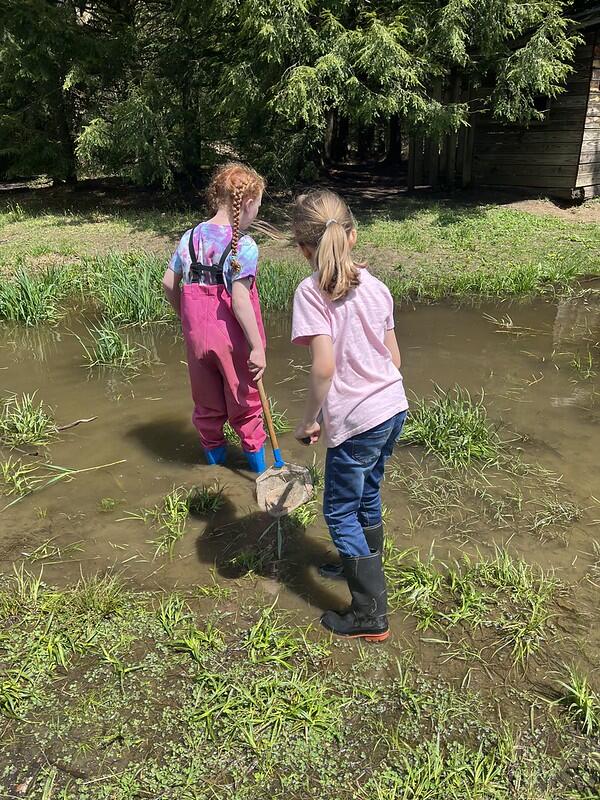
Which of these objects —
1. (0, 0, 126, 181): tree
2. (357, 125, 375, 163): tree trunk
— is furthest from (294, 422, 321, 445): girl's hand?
(357, 125, 375, 163): tree trunk

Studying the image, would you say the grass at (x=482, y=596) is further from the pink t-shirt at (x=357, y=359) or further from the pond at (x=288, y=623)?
the pink t-shirt at (x=357, y=359)

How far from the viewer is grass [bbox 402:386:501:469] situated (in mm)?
3848

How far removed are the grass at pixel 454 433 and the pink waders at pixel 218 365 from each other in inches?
41.8

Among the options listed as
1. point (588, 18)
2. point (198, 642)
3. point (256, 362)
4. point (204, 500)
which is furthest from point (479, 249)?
point (198, 642)

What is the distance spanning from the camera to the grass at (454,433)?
385cm

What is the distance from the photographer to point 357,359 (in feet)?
7.60

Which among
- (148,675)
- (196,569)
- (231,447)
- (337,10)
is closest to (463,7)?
(337,10)

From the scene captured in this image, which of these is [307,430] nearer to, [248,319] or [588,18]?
[248,319]

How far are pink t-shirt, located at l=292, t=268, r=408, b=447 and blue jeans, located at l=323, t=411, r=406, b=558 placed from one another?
0.19 feet

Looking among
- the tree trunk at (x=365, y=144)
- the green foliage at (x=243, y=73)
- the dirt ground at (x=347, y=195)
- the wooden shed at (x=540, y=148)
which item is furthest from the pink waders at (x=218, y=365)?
the tree trunk at (x=365, y=144)

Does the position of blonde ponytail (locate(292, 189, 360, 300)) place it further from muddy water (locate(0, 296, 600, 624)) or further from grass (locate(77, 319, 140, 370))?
grass (locate(77, 319, 140, 370))

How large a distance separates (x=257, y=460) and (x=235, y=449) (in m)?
0.40

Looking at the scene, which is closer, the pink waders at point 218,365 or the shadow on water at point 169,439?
the pink waders at point 218,365

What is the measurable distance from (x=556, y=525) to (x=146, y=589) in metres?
2.06
